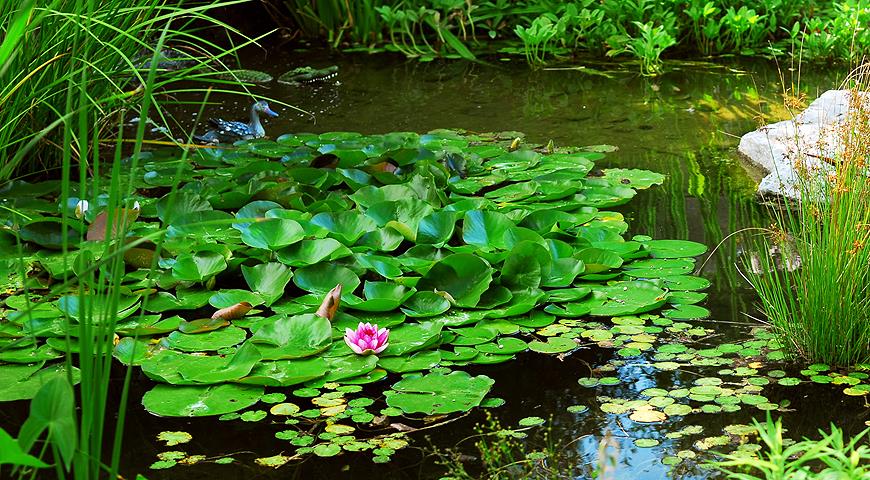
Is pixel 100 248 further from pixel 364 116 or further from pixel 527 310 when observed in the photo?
pixel 364 116

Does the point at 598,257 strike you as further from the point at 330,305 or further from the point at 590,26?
the point at 590,26

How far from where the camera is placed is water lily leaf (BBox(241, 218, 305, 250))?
116 inches

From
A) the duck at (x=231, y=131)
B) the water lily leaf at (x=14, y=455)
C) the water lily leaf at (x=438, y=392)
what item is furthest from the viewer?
the duck at (x=231, y=131)

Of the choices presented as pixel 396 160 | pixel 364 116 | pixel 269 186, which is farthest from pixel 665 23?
pixel 269 186

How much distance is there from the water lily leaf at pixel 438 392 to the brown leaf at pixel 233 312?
1.85 ft

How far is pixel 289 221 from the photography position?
2990 mm

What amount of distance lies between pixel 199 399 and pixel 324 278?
0.67 m

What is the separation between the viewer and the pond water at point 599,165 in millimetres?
2072

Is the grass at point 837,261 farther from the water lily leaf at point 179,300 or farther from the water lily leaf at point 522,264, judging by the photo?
the water lily leaf at point 179,300

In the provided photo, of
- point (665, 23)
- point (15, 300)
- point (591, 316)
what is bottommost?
point (15, 300)

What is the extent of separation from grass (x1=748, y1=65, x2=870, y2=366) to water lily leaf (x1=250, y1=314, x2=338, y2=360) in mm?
1110

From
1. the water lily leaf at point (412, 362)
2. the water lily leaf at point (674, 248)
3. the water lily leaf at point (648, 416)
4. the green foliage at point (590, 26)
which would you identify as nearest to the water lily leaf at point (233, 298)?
the water lily leaf at point (412, 362)

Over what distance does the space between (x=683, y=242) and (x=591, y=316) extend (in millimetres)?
637

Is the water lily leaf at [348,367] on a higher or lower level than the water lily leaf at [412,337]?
lower
